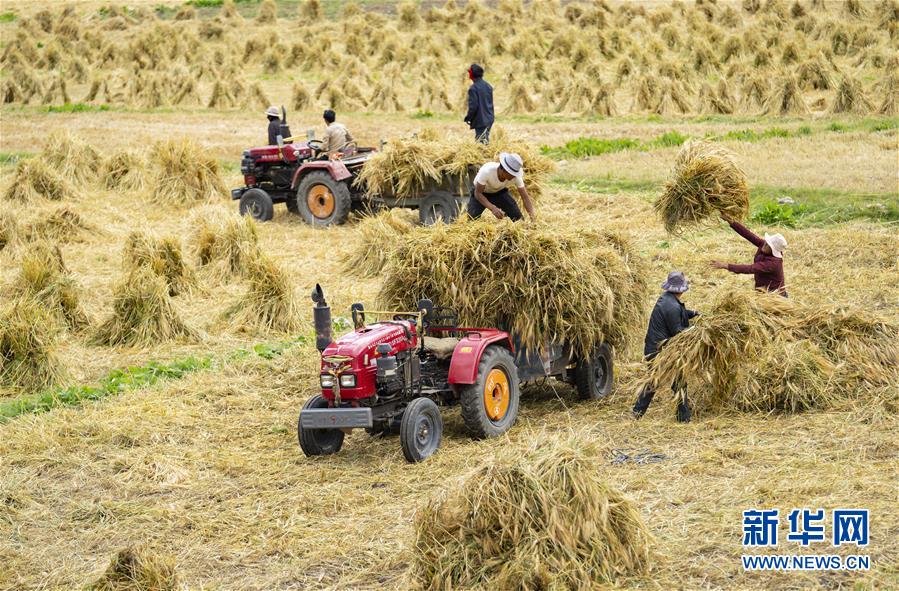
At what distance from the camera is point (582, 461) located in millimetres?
7012

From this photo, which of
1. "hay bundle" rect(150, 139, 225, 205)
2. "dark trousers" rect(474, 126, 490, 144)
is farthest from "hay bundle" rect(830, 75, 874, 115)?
"hay bundle" rect(150, 139, 225, 205)

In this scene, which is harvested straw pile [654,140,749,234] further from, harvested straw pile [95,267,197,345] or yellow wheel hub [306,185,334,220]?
yellow wheel hub [306,185,334,220]

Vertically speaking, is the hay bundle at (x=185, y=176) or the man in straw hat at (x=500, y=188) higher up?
the man in straw hat at (x=500, y=188)

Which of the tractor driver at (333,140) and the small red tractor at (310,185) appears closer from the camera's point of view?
the small red tractor at (310,185)

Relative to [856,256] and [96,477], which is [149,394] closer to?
[96,477]

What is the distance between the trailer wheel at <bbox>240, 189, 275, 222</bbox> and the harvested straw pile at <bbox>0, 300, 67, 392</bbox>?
289 inches

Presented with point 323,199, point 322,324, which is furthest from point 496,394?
point 323,199

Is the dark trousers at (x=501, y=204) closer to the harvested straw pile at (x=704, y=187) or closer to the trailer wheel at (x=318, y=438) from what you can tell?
the harvested straw pile at (x=704, y=187)

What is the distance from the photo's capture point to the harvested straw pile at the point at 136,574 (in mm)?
6887

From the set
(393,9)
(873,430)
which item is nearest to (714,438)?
(873,430)

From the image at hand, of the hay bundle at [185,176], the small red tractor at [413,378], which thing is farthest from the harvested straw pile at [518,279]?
the hay bundle at [185,176]

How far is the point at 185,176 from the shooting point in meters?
20.8

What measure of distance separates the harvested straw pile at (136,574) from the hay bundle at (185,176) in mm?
14090

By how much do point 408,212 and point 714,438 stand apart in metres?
9.84
